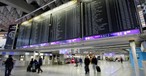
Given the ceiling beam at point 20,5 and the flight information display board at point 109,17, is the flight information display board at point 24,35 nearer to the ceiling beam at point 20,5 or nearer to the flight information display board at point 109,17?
the ceiling beam at point 20,5

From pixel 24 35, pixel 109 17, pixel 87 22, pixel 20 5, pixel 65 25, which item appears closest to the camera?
pixel 109 17

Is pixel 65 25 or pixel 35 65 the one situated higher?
pixel 65 25

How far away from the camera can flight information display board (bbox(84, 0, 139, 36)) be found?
3619 mm

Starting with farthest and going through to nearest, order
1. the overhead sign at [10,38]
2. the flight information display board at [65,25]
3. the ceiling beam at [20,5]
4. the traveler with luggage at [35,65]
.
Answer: the traveler with luggage at [35,65] < the overhead sign at [10,38] < the ceiling beam at [20,5] < the flight information display board at [65,25]

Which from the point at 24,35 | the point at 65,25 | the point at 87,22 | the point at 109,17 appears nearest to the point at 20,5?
the point at 24,35

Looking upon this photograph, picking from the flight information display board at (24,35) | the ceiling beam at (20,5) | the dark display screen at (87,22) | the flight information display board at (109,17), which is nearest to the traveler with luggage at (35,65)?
the flight information display board at (24,35)

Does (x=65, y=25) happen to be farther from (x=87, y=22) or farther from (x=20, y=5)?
(x=20, y=5)

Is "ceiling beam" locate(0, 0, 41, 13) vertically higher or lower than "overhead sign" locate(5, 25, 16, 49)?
higher

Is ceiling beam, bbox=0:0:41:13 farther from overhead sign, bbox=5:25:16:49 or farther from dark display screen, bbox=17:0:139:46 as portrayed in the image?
overhead sign, bbox=5:25:16:49

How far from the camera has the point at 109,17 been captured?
4.02 meters

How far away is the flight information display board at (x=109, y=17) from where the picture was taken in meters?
3.62

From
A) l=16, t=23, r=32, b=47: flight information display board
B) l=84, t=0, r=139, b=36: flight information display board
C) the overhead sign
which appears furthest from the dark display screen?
the overhead sign

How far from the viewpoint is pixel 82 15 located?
4914mm

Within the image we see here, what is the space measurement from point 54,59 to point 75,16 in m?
18.0
